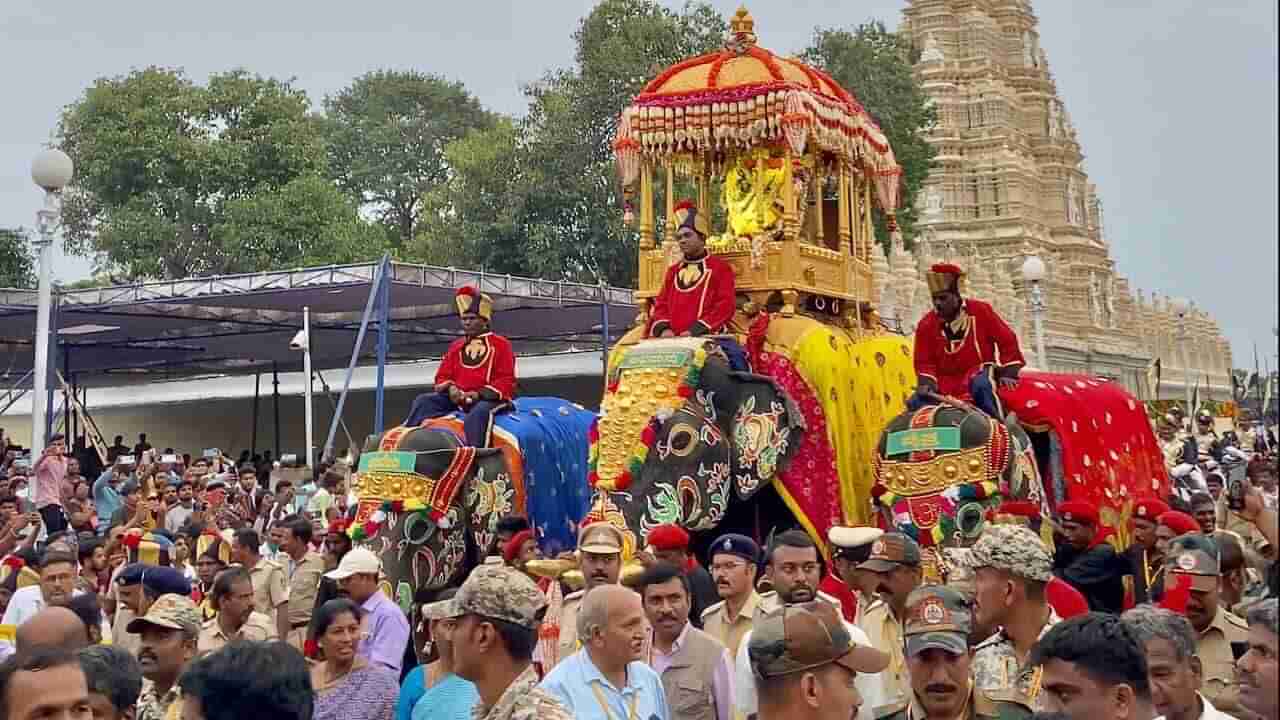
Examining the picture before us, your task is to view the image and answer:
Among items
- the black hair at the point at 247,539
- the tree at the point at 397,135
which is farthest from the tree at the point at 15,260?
the black hair at the point at 247,539

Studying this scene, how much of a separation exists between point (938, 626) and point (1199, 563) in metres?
1.61

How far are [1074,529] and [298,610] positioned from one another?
360 cm

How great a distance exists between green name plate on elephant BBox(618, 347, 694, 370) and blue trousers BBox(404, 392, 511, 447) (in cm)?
97

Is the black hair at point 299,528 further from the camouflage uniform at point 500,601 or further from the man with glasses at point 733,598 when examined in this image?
the camouflage uniform at point 500,601

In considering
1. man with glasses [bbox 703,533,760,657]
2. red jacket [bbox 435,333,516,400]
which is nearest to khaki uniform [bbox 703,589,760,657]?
man with glasses [bbox 703,533,760,657]

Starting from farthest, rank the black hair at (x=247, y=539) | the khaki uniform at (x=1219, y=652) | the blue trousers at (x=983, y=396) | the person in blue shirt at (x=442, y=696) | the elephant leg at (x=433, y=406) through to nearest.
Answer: the elephant leg at (x=433, y=406) → the blue trousers at (x=983, y=396) → the black hair at (x=247, y=539) → the khaki uniform at (x=1219, y=652) → the person in blue shirt at (x=442, y=696)

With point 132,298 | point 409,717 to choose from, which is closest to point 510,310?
point 132,298

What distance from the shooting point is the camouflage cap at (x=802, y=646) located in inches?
149

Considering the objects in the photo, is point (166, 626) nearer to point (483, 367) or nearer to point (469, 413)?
point (469, 413)

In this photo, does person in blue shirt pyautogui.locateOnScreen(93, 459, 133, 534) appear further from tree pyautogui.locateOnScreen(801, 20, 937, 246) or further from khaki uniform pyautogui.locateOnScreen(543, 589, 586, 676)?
tree pyautogui.locateOnScreen(801, 20, 937, 246)

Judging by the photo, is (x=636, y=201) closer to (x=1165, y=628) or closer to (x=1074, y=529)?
(x=1074, y=529)

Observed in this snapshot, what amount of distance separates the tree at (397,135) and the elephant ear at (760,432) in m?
42.0

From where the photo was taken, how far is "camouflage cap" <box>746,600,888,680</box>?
3775mm

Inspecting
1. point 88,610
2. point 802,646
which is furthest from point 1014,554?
point 88,610
